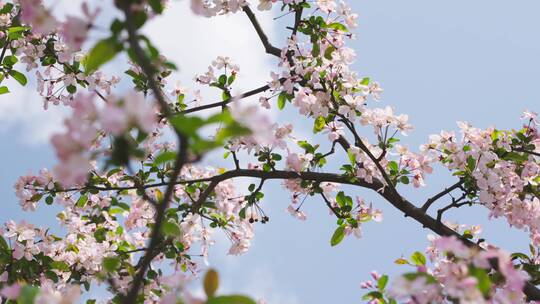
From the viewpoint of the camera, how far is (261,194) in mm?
3861

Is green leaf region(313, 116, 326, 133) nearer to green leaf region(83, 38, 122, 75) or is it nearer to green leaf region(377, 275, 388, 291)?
green leaf region(377, 275, 388, 291)

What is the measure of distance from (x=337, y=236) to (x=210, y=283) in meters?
2.52

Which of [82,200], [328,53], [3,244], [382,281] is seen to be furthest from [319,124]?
[3,244]

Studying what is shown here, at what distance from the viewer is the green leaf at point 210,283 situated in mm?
1260

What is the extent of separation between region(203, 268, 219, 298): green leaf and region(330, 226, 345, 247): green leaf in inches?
98.3

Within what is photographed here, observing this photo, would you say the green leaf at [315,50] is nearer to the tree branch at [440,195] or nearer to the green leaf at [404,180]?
the green leaf at [404,180]

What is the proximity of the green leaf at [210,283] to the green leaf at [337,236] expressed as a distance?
2497 millimetres

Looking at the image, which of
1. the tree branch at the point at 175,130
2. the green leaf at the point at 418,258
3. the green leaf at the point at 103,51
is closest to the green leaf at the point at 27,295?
the tree branch at the point at 175,130

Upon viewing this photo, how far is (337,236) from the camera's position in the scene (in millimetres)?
3715

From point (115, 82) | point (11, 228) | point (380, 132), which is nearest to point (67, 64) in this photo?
point (115, 82)

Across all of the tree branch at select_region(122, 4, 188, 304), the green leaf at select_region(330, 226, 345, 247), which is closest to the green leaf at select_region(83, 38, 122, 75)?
the tree branch at select_region(122, 4, 188, 304)

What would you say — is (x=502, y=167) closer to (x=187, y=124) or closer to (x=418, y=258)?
(x=418, y=258)

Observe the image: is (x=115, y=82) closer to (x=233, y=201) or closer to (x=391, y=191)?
(x=233, y=201)

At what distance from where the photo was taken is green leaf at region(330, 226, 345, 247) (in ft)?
12.1
